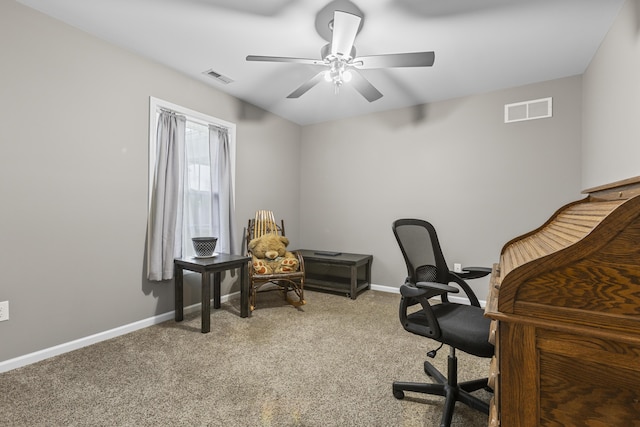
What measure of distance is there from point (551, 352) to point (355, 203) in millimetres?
3608

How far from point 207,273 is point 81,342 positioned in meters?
1.04

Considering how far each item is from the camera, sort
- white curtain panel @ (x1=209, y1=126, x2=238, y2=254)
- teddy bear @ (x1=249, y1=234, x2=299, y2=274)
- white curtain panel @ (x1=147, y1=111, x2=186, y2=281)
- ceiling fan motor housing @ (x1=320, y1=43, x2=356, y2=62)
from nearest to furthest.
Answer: ceiling fan motor housing @ (x1=320, y1=43, x2=356, y2=62) < white curtain panel @ (x1=147, y1=111, x2=186, y2=281) < teddy bear @ (x1=249, y1=234, x2=299, y2=274) < white curtain panel @ (x1=209, y1=126, x2=238, y2=254)

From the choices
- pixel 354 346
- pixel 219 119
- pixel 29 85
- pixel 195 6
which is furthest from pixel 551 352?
pixel 219 119

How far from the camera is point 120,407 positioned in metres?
1.67

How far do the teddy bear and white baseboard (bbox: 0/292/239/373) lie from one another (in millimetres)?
859

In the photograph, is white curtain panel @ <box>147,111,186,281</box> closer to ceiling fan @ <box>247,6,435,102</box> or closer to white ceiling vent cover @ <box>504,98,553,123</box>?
ceiling fan @ <box>247,6,435,102</box>

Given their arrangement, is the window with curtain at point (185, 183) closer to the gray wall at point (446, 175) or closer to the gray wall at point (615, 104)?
the gray wall at point (446, 175)

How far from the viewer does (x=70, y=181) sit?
2.33m

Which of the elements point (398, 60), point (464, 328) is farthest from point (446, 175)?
point (464, 328)

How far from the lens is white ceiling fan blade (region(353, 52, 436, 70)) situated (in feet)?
6.76

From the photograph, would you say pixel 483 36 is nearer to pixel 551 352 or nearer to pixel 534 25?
pixel 534 25

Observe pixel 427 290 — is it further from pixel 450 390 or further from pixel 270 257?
pixel 270 257

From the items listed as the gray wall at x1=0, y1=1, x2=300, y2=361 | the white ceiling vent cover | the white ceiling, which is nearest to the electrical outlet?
the gray wall at x1=0, y1=1, x2=300, y2=361

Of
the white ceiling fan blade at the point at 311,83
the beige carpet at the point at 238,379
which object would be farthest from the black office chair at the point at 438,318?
the white ceiling fan blade at the point at 311,83
